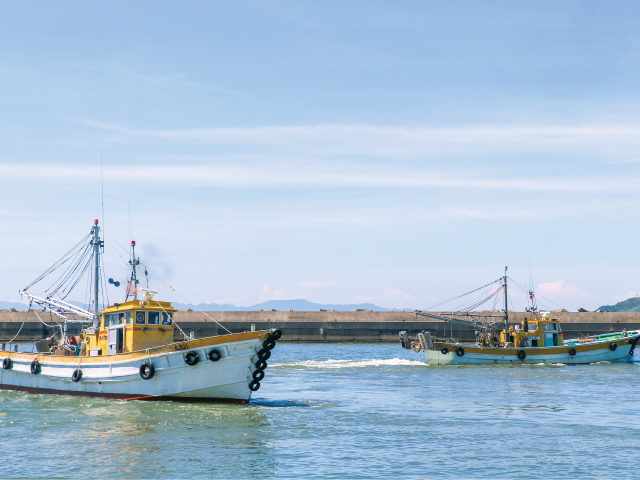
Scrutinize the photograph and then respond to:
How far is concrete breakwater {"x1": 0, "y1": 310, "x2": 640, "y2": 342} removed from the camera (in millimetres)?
80500

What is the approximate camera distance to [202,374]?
2742 cm

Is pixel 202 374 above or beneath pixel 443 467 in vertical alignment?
above

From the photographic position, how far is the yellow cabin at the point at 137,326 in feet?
97.5

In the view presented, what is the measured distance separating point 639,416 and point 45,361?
986 inches

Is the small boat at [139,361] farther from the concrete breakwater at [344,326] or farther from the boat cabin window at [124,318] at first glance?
the concrete breakwater at [344,326]

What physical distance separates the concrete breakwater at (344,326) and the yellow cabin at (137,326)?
4820cm

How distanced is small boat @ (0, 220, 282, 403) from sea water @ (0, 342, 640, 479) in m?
0.65

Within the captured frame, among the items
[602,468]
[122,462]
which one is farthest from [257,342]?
[602,468]

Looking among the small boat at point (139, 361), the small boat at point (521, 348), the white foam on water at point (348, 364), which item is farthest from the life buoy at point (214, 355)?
the small boat at point (521, 348)

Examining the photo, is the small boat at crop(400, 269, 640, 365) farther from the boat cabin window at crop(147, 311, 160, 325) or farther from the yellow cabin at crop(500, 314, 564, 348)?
the boat cabin window at crop(147, 311, 160, 325)

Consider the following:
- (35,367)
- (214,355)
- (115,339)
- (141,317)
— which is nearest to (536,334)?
(214,355)

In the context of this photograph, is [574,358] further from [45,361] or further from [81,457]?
[81,457]

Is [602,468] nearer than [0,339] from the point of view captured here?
Yes

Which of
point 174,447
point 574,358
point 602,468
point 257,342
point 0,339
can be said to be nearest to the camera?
point 602,468
